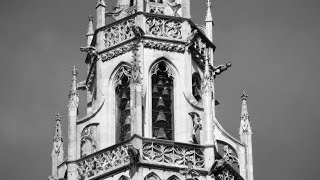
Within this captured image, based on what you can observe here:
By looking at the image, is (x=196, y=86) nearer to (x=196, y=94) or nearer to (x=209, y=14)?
(x=196, y=94)

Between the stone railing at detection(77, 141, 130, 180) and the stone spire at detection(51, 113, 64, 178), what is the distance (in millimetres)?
1947

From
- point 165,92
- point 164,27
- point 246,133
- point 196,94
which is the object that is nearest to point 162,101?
point 165,92

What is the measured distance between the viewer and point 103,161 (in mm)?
80188

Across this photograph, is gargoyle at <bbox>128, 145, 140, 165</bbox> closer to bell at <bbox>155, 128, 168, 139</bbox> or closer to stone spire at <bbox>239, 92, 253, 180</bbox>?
bell at <bbox>155, 128, 168, 139</bbox>

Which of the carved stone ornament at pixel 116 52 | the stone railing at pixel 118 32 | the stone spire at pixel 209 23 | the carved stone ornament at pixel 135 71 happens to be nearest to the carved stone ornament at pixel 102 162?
the carved stone ornament at pixel 135 71

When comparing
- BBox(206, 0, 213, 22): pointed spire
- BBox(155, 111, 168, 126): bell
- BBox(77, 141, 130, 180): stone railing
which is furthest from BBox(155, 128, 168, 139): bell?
BBox(206, 0, 213, 22): pointed spire

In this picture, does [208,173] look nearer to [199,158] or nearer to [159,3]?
[199,158]

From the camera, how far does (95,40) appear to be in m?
84.5

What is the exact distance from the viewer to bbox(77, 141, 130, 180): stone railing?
79.6 metres

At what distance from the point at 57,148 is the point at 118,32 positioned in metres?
5.04

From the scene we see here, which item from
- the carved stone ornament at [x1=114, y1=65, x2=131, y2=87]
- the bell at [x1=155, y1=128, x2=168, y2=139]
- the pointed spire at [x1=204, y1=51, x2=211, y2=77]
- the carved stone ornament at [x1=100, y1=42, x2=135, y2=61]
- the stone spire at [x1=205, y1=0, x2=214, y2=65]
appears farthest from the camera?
the stone spire at [x1=205, y1=0, x2=214, y2=65]

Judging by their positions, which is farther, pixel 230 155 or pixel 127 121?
pixel 230 155

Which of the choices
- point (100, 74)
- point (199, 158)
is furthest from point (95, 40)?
point (199, 158)

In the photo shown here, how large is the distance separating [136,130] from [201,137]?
2578mm
